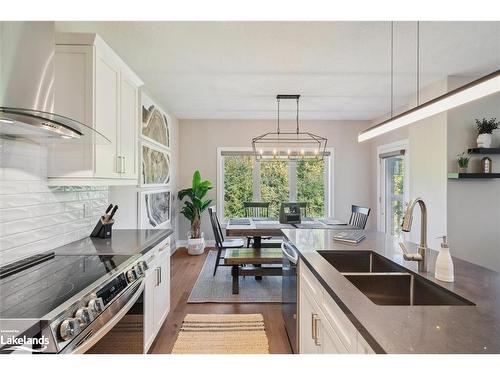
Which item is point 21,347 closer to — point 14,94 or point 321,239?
point 14,94

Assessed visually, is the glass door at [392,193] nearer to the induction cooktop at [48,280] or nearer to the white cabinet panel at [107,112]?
the white cabinet panel at [107,112]

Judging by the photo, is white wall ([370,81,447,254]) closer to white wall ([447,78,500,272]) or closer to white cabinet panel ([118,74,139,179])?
white wall ([447,78,500,272])

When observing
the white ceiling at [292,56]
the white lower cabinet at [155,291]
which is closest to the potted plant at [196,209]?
the white ceiling at [292,56]

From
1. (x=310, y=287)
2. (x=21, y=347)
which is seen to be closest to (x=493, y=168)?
(x=310, y=287)

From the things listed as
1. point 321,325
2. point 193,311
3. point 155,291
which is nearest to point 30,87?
point 155,291

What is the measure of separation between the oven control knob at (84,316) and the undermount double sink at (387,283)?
4.22 feet

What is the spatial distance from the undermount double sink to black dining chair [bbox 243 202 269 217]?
3.09m

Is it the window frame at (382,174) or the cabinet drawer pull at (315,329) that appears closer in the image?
the cabinet drawer pull at (315,329)

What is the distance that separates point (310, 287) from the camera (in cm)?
158

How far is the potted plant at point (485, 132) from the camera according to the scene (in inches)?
119

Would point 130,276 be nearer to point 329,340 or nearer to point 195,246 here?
point 329,340
